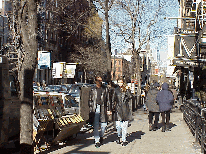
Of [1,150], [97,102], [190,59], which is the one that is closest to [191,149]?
[97,102]

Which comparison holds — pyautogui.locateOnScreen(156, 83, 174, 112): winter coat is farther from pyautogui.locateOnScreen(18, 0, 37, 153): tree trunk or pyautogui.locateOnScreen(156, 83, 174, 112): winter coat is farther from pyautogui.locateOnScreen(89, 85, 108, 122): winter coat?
pyautogui.locateOnScreen(18, 0, 37, 153): tree trunk

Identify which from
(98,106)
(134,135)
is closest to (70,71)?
(134,135)

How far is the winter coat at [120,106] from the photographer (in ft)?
35.8

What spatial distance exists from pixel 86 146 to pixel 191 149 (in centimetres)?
270

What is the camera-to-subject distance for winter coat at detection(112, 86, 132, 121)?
430 inches

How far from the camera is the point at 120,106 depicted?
11.0 m

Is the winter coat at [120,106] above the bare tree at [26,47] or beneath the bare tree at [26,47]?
beneath

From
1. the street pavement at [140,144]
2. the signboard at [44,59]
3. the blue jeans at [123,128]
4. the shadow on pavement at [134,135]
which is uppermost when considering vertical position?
the signboard at [44,59]

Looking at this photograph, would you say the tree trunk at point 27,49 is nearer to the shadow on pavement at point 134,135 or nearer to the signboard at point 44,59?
the shadow on pavement at point 134,135

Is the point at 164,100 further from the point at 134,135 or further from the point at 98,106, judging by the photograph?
the point at 98,106

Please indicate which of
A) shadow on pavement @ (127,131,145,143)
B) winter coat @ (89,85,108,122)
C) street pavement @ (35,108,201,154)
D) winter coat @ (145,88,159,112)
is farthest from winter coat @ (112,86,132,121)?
winter coat @ (145,88,159,112)

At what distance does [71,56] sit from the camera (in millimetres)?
54656

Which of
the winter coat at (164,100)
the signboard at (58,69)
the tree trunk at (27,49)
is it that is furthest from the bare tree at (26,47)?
the signboard at (58,69)

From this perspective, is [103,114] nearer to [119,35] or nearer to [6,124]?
[6,124]
